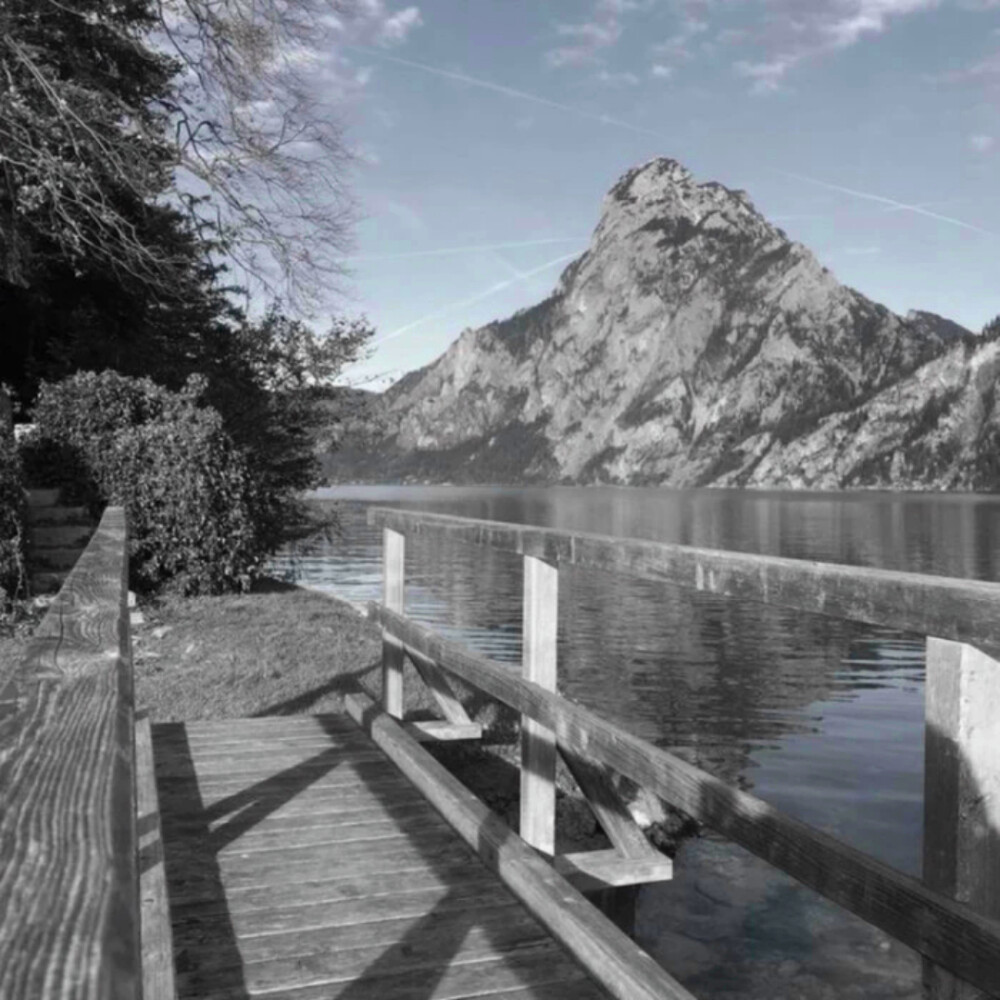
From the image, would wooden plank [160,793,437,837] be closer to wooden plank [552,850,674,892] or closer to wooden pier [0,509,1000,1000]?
wooden pier [0,509,1000,1000]

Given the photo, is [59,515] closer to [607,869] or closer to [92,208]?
[92,208]

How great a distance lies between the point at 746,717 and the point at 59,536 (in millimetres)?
11209

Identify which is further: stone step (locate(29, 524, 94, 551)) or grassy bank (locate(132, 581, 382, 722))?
stone step (locate(29, 524, 94, 551))

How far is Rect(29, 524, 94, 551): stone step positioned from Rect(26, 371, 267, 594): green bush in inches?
27.6

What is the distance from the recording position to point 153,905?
365 centimetres

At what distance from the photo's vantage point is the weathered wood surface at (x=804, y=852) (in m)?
2.36

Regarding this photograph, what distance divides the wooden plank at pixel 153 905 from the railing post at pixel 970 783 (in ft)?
6.20

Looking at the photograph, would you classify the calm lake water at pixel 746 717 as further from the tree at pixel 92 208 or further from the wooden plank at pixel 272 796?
the tree at pixel 92 208

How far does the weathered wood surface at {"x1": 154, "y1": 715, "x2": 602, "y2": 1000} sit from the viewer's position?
3.49 metres

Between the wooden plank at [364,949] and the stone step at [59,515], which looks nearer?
the wooden plank at [364,949]

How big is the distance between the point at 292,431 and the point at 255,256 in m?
3.98

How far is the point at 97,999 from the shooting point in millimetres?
770

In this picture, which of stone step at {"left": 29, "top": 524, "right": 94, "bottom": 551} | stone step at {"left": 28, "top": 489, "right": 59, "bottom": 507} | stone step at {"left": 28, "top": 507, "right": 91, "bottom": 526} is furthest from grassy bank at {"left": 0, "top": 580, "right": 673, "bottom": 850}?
stone step at {"left": 28, "top": 489, "right": 59, "bottom": 507}

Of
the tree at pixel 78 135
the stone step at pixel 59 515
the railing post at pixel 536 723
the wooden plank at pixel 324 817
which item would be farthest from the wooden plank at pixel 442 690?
the tree at pixel 78 135
